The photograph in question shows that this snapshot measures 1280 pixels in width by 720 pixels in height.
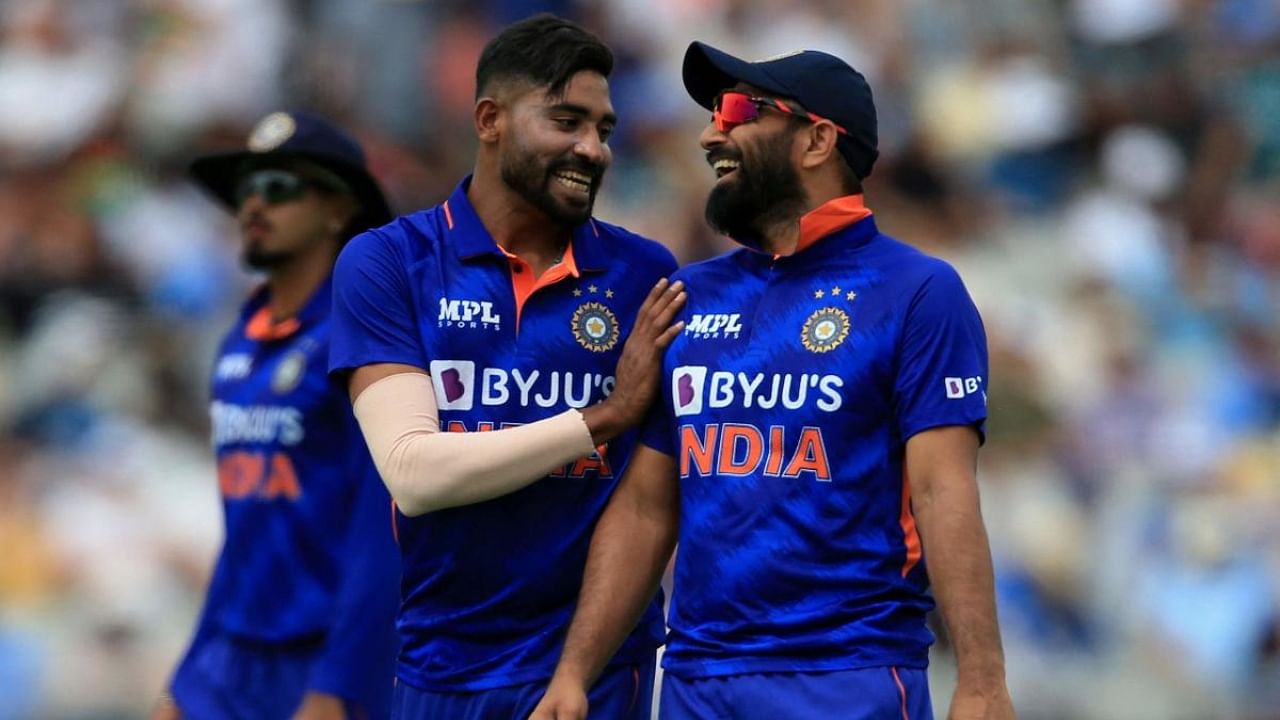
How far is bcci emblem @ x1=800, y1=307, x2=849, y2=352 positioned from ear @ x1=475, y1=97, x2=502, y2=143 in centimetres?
104

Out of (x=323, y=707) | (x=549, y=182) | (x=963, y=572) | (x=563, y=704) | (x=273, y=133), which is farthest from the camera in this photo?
(x=273, y=133)

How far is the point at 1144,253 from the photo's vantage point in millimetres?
11312

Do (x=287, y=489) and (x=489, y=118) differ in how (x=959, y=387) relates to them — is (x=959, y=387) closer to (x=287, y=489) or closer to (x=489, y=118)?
(x=489, y=118)

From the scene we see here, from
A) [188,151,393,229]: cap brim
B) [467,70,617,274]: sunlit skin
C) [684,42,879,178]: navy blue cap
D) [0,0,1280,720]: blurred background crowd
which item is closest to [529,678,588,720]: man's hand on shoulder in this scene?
[467,70,617,274]: sunlit skin

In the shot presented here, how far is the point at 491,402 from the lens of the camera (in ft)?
16.6

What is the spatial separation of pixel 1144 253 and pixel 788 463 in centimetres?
712

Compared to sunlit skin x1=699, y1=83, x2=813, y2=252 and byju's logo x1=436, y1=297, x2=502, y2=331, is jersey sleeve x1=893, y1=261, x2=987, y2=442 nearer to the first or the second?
sunlit skin x1=699, y1=83, x2=813, y2=252

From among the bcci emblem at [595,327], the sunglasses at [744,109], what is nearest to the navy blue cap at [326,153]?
the bcci emblem at [595,327]

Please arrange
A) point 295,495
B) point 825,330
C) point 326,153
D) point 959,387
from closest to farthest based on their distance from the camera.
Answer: point 959,387, point 825,330, point 295,495, point 326,153

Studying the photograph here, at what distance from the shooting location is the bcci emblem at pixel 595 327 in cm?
512

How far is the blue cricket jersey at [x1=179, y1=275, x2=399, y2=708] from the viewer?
6066 millimetres

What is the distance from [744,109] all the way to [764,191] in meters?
0.21

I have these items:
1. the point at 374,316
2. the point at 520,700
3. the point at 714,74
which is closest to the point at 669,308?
the point at 714,74

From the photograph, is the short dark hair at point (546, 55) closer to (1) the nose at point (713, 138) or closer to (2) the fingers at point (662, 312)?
(1) the nose at point (713, 138)
